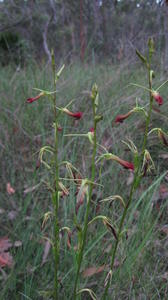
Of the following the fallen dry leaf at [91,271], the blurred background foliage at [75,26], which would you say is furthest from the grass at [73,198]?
the blurred background foliage at [75,26]

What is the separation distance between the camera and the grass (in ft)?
6.36

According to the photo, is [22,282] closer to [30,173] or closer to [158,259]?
[158,259]

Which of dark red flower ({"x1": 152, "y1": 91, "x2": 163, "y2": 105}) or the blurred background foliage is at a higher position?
dark red flower ({"x1": 152, "y1": 91, "x2": 163, "y2": 105})

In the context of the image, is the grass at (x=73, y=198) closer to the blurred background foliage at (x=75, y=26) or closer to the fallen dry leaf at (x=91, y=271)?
the fallen dry leaf at (x=91, y=271)

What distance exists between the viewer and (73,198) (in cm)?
229

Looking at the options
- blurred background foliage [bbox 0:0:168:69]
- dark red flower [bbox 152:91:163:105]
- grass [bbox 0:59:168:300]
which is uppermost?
dark red flower [bbox 152:91:163:105]

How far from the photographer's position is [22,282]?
1.97m

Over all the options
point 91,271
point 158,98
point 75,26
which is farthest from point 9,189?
point 75,26

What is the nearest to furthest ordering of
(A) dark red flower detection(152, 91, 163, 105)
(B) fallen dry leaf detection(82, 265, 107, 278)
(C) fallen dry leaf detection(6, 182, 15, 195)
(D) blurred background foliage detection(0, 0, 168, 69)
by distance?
(A) dark red flower detection(152, 91, 163, 105) < (B) fallen dry leaf detection(82, 265, 107, 278) < (C) fallen dry leaf detection(6, 182, 15, 195) < (D) blurred background foliage detection(0, 0, 168, 69)

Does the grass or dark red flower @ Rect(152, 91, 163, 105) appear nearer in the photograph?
dark red flower @ Rect(152, 91, 163, 105)

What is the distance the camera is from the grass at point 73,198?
1939mm

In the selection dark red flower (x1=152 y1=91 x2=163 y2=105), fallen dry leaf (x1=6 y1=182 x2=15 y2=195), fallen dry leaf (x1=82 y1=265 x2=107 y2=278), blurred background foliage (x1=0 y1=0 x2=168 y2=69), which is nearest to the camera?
dark red flower (x1=152 y1=91 x2=163 y2=105)

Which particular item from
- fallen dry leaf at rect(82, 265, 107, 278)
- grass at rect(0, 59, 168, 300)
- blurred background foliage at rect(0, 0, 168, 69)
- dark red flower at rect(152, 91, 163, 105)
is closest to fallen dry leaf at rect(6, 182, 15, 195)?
grass at rect(0, 59, 168, 300)

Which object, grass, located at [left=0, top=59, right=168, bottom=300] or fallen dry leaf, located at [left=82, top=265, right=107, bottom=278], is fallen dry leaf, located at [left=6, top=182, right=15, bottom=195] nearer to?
grass, located at [left=0, top=59, right=168, bottom=300]
